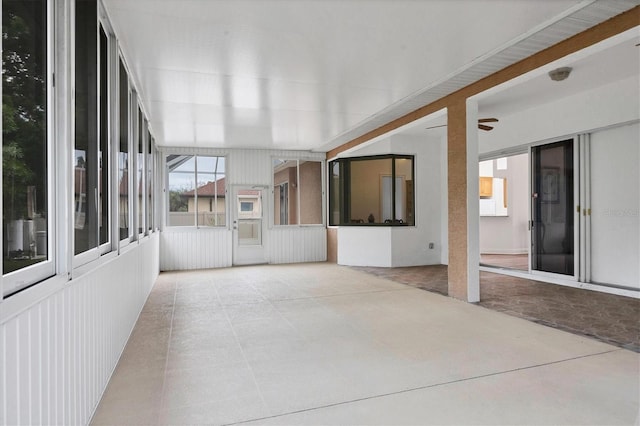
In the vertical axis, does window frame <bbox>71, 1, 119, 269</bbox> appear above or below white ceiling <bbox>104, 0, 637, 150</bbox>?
below

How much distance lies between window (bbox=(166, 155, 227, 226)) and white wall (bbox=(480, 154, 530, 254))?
7.41 metres

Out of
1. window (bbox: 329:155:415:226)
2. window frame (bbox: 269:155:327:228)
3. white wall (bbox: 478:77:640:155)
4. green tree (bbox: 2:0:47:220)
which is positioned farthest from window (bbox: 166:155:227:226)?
green tree (bbox: 2:0:47:220)

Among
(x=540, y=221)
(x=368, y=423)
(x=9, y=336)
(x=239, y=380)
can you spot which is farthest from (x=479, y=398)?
(x=540, y=221)

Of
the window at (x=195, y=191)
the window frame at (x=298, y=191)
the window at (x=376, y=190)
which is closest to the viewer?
the window at (x=376, y=190)

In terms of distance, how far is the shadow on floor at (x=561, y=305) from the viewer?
401 centimetres

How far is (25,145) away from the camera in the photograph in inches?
68.6

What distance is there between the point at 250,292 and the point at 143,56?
3747 mm

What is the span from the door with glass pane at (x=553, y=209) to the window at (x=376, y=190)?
106 inches

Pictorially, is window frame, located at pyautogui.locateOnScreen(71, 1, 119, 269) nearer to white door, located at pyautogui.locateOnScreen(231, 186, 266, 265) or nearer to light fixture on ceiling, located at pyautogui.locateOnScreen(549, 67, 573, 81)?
light fixture on ceiling, located at pyautogui.locateOnScreen(549, 67, 573, 81)

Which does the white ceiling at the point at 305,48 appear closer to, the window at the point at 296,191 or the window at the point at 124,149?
the window at the point at 124,149

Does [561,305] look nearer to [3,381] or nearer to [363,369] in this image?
[363,369]

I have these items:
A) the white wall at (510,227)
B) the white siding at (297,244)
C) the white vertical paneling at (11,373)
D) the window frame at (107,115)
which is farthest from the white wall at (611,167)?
the white vertical paneling at (11,373)

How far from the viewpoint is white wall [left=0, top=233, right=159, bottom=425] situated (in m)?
1.33

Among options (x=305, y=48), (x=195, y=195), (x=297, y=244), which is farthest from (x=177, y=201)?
(x=305, y=48)
